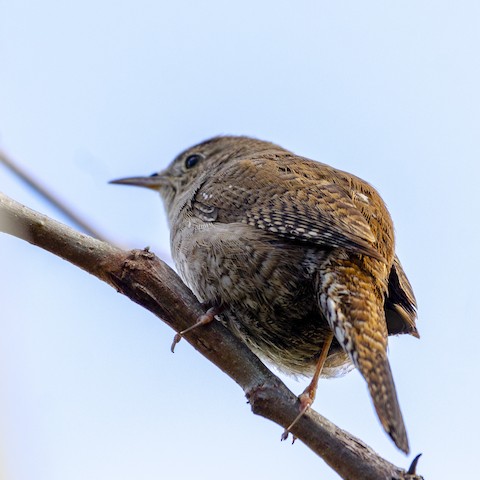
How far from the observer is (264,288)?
3576mm

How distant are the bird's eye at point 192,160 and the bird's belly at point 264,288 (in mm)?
2227

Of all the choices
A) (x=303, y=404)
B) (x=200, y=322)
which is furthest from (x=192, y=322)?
(x=303, y=404)

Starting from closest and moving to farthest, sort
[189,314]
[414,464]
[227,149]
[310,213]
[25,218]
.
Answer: [414,464] → [25,218] → [189,314] → [310,213] → [227,149]

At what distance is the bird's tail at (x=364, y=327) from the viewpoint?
2590 mm

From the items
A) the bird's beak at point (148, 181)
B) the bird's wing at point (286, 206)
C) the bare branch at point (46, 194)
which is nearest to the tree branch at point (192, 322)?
the bare branch at point (46, 194)

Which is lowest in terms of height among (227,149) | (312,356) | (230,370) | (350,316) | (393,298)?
(230,370)

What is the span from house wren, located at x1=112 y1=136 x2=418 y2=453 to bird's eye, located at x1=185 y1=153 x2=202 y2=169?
5.85 ft

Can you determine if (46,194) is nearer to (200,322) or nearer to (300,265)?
(200,322)

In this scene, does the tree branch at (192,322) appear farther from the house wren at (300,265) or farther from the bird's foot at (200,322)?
the house wren at (300,265)

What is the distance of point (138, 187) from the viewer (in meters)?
6.25

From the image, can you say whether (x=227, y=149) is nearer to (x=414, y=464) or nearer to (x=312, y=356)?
(x=312, y=356)

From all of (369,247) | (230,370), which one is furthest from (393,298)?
(230,370)

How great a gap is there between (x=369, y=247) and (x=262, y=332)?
75 cm

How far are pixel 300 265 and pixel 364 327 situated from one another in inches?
22.6
